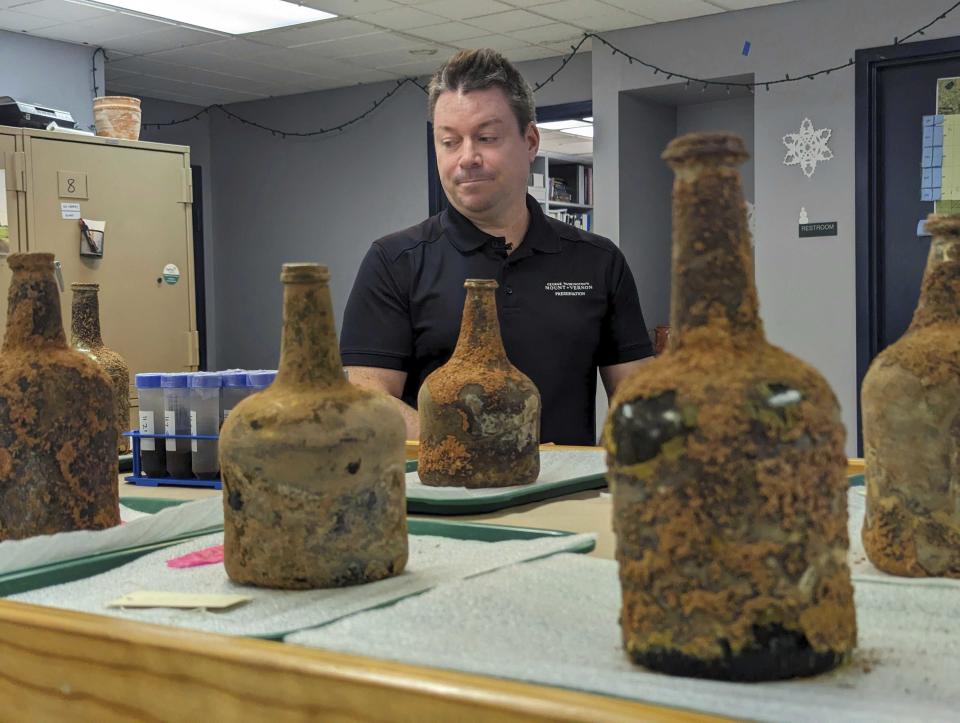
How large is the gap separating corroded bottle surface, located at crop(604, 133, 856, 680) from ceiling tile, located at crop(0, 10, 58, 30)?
5449mm

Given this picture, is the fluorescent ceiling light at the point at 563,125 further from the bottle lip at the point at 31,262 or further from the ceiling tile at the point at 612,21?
the bottle lip at the point at 31,262

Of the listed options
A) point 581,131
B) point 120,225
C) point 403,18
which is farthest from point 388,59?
point 120,225

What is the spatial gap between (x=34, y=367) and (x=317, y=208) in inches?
267

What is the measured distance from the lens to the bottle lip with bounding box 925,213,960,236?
0.78 m

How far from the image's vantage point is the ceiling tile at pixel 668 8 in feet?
17.2

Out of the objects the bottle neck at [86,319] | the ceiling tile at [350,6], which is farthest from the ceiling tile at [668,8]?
the bottle neck at [86,319]

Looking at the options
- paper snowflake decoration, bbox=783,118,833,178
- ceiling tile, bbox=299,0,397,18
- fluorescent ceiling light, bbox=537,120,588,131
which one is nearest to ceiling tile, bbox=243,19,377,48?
ceiling tile, bbox=299,0,397,18

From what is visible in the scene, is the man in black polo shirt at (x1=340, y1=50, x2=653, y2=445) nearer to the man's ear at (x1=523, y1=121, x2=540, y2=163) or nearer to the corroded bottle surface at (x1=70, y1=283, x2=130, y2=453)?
the man's ear at (x1=523, y1=121, x2=540, y2=163)

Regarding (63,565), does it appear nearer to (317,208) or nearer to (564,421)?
(564,421)

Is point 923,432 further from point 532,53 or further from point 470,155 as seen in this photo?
point 532,53

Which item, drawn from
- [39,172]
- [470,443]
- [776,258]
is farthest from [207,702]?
[776,258]

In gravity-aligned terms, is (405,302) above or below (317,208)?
below

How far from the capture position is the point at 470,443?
4.03ft

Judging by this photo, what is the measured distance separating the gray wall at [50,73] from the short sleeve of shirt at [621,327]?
444 centimetres
